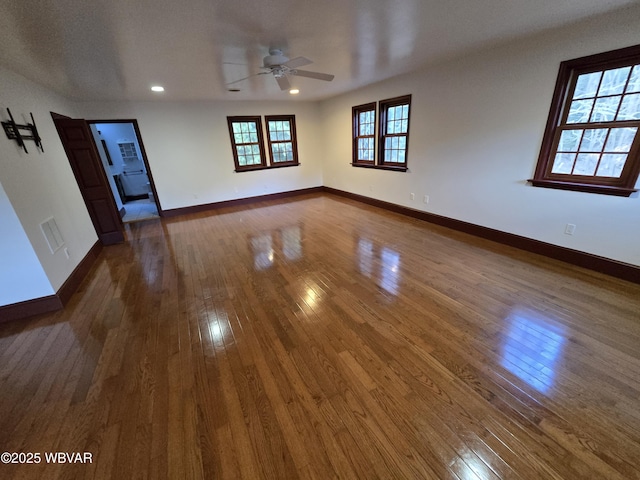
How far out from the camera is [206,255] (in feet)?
12.2

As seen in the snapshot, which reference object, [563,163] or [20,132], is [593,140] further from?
[20,132]

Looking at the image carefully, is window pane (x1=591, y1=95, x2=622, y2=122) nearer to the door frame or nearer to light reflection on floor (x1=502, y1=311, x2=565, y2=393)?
light reflection on floor (x1=502, y1=311, x2=565, y2=393)

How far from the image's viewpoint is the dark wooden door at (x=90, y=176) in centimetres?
386

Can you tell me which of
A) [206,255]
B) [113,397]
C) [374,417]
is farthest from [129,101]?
[374,417]

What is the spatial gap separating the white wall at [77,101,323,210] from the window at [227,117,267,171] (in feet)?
0.46

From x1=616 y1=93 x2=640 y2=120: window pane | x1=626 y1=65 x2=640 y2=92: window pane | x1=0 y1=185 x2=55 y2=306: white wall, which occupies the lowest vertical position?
x1=0 y1=185 x2=55 y2=306: white wall

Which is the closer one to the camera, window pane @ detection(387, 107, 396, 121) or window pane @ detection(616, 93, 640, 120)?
window pane @ detection(616, 93, 640, 120)

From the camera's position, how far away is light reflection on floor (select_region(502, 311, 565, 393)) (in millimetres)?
1645

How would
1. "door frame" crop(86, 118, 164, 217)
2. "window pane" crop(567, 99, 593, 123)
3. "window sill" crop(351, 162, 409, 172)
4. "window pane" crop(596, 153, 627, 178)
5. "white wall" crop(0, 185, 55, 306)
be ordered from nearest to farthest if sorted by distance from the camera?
"white wall" crop(0, 185, 55, 306), "window pane" crop(596, 153, 627, 178), "window pane" crop(567, 99, 593, 123), "window sill" crop(351, 162, 409, 172), "door frame" crop(86, 118, 164, 217)

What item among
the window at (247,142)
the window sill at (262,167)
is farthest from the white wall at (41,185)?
the window sill at (262,167)

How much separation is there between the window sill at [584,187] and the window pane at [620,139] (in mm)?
364

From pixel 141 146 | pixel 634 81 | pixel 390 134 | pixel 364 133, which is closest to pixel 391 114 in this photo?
pixel 390 134

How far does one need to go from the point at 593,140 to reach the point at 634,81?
0.52 metres

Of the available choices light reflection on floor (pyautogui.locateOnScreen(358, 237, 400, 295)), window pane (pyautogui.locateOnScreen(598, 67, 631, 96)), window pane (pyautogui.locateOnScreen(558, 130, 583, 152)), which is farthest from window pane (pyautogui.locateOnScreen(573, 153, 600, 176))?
light reflection on floor (pyautogui.locateOnScreen(358, 237, 400, 295))
